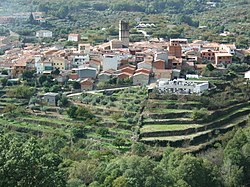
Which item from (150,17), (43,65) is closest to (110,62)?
(43,65)

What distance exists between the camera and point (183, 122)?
23.0m

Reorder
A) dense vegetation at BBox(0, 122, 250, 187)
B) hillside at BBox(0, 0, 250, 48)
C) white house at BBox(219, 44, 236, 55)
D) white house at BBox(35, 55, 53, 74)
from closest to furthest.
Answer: dense vegetation at BBox(0, 122, 250, 187)
white house at BBox(35, 55, 53, 74)
white house at BBox(219, 44, 236, 55)
hillside at BBox(0, 0, 250, 48)

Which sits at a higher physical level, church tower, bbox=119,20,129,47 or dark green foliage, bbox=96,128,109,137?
church tower, bbox=119,20,129,47

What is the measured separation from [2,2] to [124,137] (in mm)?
54367

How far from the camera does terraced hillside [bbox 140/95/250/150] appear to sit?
21.7 m

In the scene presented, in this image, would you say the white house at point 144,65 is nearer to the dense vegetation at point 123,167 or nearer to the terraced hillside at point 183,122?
the terraced hillside at point 183,122

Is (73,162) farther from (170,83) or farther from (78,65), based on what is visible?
(78,65)

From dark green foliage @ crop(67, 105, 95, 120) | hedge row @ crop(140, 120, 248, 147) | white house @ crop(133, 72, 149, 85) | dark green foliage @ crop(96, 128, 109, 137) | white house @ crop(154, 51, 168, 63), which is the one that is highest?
white house @ crop(154, 51, 168, 63)

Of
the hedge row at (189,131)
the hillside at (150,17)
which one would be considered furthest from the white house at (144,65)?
the hillside at (150,17)

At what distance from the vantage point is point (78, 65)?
31.1 m

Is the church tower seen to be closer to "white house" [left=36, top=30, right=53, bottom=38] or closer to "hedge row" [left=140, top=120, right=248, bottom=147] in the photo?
"white house" [left=36, top=30, right=53, bottom=38]

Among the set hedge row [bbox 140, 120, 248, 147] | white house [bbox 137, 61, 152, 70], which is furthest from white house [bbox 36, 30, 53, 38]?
hedge row [bbox 140, 120, 248, 147]

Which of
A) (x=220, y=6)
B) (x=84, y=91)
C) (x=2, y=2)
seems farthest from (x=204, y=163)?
(x=2, y=2)

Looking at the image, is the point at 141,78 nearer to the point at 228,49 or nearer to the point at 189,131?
the point at 189,131
